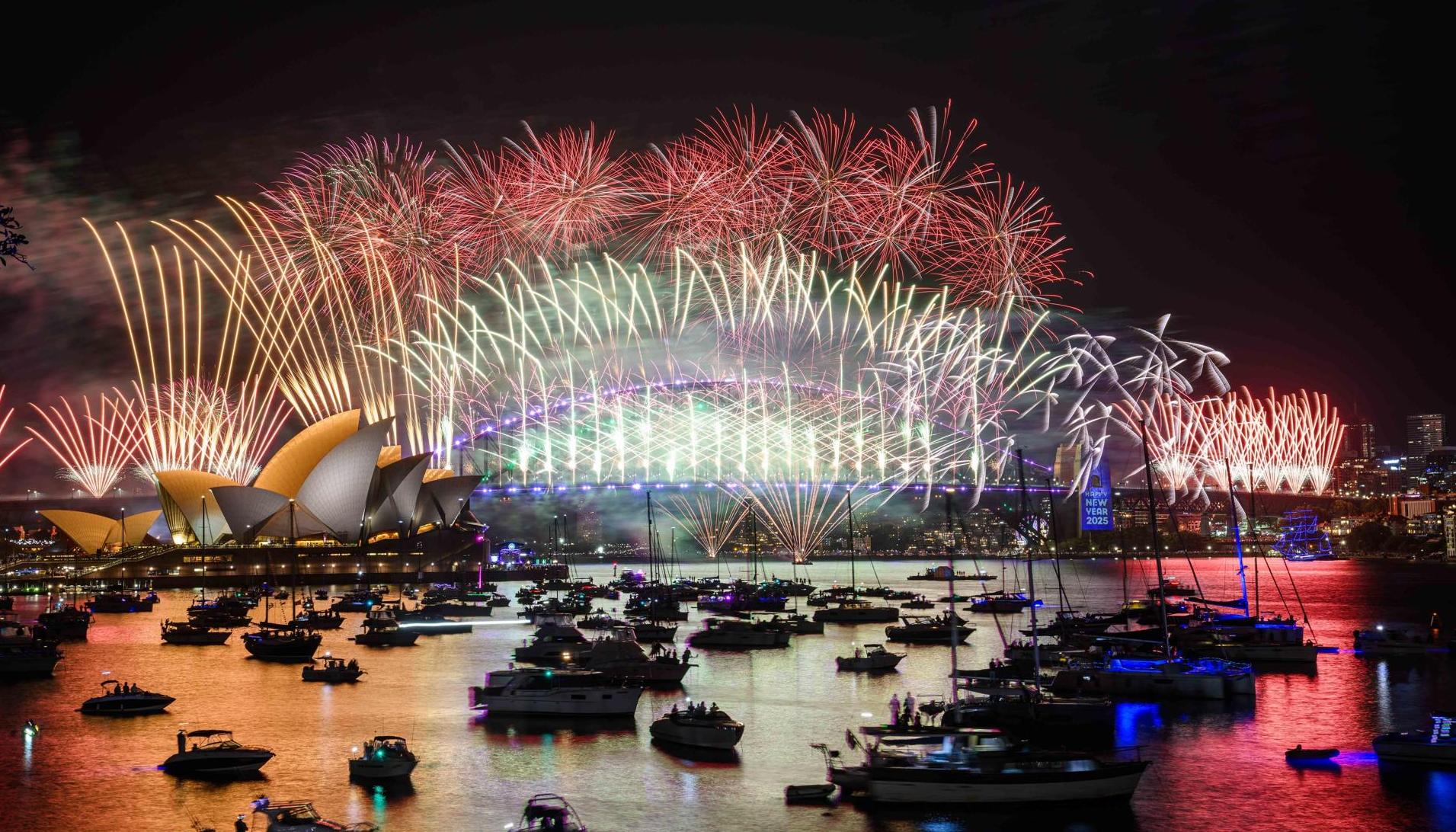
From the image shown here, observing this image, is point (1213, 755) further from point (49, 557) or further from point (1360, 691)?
point (49, 557)

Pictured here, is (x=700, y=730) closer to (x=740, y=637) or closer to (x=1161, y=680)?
(x=1161, y=680)

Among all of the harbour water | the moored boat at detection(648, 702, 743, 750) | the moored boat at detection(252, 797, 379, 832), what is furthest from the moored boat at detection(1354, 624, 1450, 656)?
the moored boat at detection(252, 797, 379, 832)

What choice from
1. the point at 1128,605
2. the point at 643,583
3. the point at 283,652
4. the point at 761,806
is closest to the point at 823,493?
the point at 643,583

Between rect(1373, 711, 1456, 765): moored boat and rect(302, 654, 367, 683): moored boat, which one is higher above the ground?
rect(302, 654, 367, 683): moored boat

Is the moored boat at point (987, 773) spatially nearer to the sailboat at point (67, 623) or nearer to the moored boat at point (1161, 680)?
the moored boat at point (1161, 680)

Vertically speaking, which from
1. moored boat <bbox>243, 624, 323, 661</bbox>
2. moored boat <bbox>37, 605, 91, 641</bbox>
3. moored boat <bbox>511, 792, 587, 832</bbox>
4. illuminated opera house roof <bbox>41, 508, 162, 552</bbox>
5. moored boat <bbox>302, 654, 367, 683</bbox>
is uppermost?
illuminated opera house roof <bbox>41, 508, 162, 552</bbox>

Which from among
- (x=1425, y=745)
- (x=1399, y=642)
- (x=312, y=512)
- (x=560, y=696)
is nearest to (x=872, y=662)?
(x=560, y=696)

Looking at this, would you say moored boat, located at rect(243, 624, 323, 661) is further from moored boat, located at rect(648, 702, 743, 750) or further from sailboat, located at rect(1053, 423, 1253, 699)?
sailboat, located at rect(1053, 423, 1253, 699)
